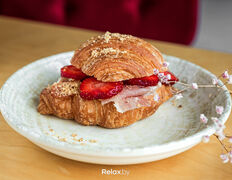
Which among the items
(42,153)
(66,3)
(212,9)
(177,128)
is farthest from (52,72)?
(212,9)

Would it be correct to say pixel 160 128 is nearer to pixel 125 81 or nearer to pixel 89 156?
pixel 125 81

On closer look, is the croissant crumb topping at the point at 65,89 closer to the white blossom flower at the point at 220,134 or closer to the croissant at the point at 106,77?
the croissant at the point at 106,77

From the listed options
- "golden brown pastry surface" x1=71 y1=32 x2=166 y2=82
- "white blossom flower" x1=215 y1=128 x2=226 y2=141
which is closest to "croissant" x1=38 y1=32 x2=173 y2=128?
"golden brown pastry surface" x1=71 y1=32 x2=166 y2=82

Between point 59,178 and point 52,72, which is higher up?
point 52,72

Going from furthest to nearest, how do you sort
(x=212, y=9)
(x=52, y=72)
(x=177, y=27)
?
1. (x=212, y=9)
2. (x=177, y=27)
3. (x=52, y=72)

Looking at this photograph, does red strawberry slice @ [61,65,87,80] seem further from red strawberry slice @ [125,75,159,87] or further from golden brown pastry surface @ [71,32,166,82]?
red strawberry slice @ [125,75,159,87]

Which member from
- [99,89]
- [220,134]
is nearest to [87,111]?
[99,89]

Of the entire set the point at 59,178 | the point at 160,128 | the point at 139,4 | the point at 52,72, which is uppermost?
the point at 139,4
